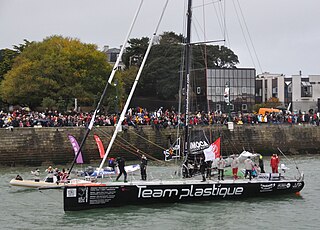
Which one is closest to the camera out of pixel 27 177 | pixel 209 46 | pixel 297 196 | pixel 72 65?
pixel 297 196

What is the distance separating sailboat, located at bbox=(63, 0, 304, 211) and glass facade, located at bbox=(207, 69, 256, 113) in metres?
58.1

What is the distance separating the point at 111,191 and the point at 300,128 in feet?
118

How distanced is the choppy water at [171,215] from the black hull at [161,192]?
0.29 metres

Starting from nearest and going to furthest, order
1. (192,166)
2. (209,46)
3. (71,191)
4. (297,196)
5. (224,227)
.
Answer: (224,227)
(71,191)
(192,166)
(297,196)
(209,46)

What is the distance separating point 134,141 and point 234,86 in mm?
42695

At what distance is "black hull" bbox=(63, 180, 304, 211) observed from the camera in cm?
2636

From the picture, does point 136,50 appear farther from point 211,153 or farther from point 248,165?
point 211,153

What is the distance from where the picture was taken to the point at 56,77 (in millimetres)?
70812

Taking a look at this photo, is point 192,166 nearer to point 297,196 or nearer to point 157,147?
point 297,196

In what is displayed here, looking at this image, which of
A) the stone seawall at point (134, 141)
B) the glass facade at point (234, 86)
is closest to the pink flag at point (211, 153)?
the stone seawall at point (134, 141)

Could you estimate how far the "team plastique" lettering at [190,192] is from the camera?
27406mm

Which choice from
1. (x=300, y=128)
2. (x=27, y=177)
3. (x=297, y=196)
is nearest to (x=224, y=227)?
(x=297, y=196)

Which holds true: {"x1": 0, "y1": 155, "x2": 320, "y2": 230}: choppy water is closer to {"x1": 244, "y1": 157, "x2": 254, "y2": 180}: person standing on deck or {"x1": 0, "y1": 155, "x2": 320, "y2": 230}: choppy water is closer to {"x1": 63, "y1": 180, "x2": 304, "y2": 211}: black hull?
{"x1": 63, "y1": 180, "x2": 304, "y2": 211}: black hull

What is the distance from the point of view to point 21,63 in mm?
75062
